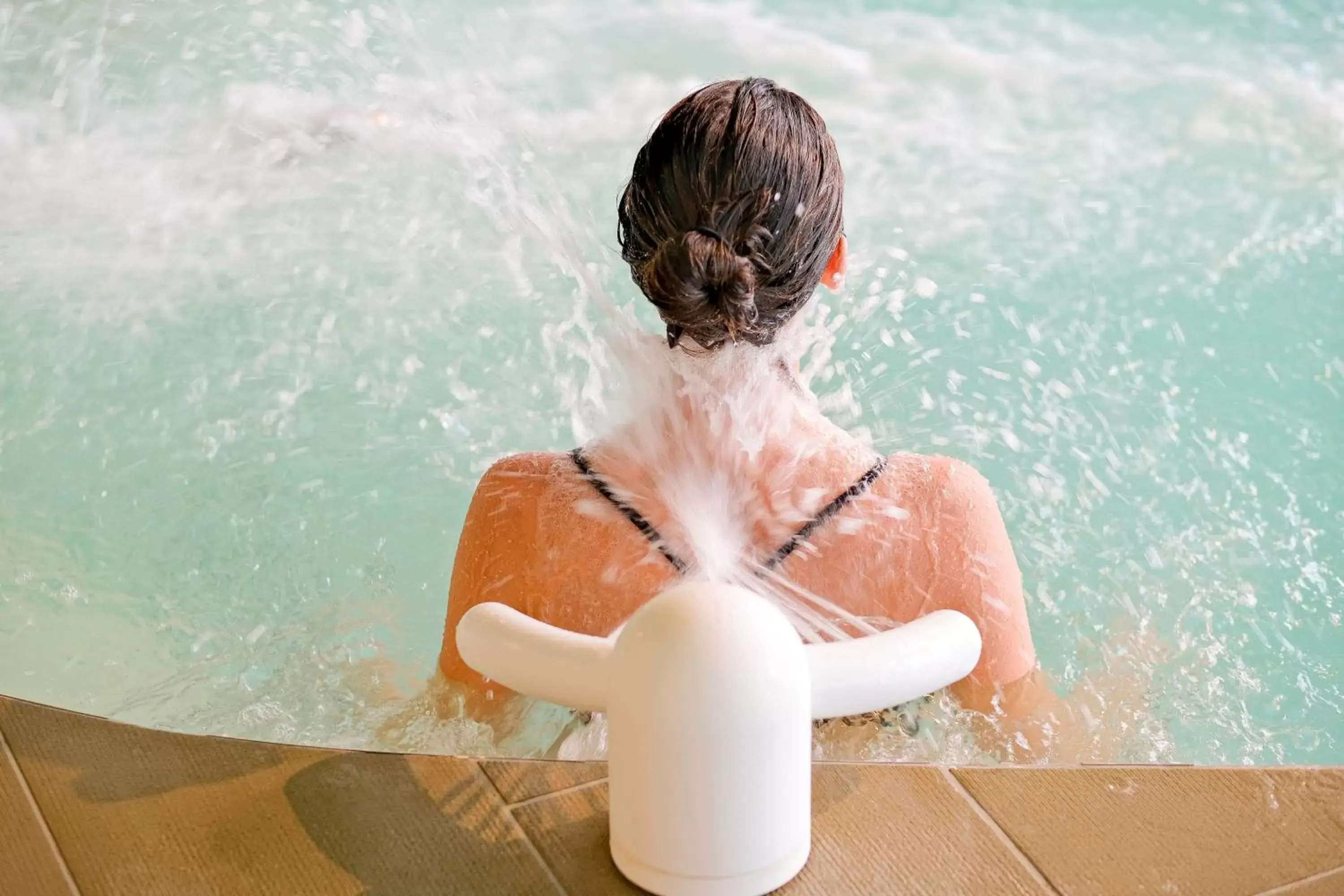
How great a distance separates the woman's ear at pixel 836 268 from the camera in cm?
138

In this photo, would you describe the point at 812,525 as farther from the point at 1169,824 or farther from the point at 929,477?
the point at 1169,824

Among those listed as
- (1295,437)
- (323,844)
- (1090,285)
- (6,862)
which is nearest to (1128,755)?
(323,844)

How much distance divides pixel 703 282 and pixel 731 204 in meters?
0.07

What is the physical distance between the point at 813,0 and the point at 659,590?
3.63 meters

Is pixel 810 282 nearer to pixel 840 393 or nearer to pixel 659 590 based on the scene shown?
pixel 659 590

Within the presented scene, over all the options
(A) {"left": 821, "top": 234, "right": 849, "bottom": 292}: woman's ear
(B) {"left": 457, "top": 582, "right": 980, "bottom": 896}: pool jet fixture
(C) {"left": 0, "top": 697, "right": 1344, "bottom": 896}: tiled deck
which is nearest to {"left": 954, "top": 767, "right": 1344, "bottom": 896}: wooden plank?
(C) {"left": 0, "top": 697, "right": 1344, "bottom": 896}: tiled deck

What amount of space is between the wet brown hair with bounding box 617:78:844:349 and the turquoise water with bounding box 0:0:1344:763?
68 centimetres

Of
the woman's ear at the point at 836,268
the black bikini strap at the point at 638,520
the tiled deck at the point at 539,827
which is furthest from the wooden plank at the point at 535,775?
the woman's ear at the point at 836,268

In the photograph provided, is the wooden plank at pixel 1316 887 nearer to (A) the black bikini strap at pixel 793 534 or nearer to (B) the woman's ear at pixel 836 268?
(A) the black bikini strap at pixel 793 534

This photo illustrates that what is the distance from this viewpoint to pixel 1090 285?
3230 millimetres

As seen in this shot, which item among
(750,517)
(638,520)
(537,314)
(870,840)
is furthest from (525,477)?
(537,314)

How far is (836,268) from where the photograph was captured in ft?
4.60

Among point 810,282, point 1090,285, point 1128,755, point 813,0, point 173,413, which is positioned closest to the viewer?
point 810,282

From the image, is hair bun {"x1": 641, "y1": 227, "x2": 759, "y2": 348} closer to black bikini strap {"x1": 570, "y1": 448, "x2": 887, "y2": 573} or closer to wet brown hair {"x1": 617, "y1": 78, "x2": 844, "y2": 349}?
wet brown hair {"x1": 617, "y1": 78, "x2": 844, "y2": 349}
